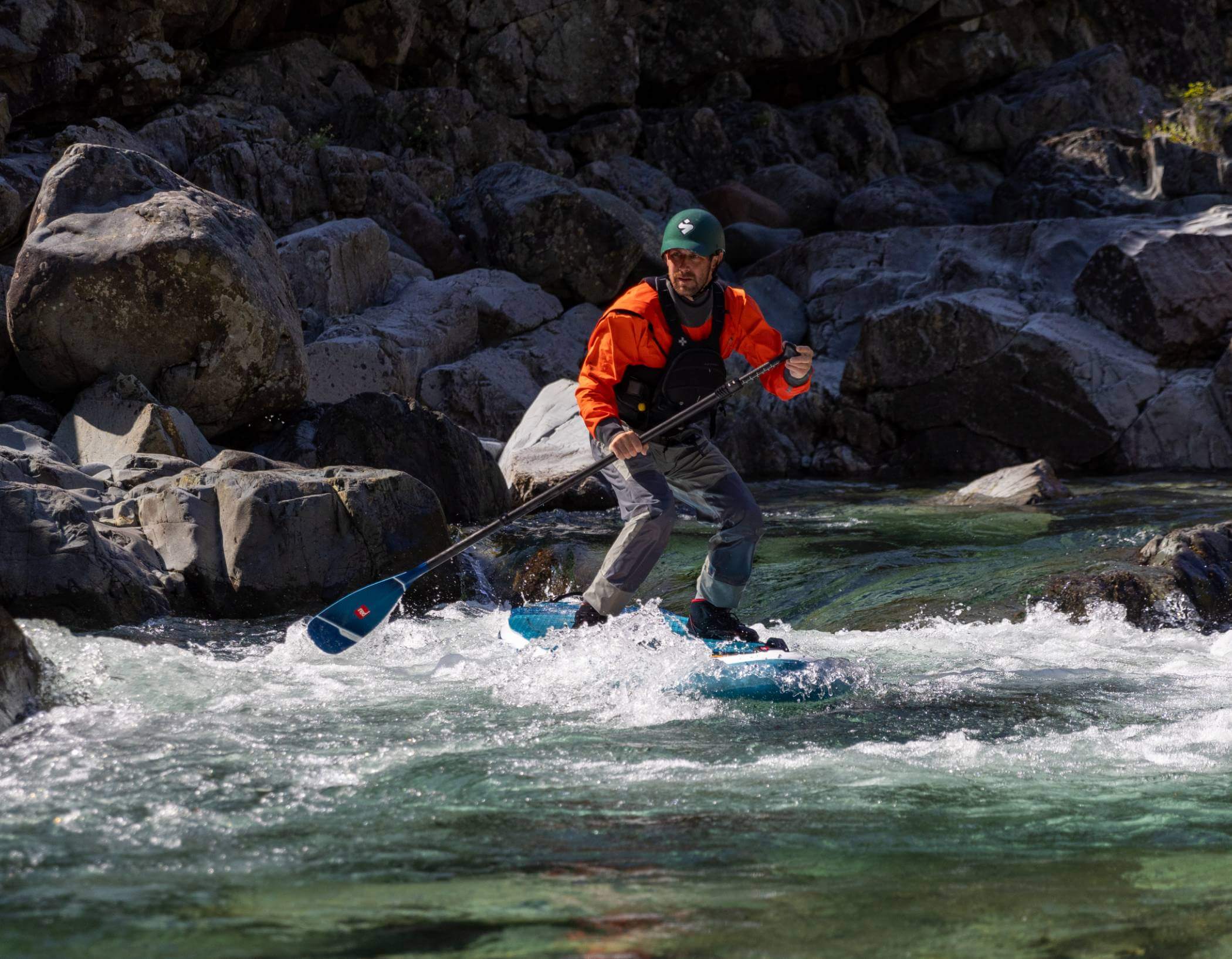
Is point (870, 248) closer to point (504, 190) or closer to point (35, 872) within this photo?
point (504, 190)

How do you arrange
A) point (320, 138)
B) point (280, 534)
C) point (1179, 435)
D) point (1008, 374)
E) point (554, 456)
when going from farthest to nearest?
point (320, 138) → point (1008, 374) → point (1179, 435) → point (554, 456) → point (280, 534)

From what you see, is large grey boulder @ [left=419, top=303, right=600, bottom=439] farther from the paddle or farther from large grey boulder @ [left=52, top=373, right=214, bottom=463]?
the paddle

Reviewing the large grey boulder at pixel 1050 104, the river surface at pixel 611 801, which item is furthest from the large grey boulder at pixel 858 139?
the river surface at pixel 611 801

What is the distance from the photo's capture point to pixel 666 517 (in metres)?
5.56

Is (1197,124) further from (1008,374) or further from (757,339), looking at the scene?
(757,339)

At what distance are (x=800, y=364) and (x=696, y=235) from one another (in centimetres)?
72

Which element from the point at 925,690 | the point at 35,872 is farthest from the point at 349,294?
the point at 35,872

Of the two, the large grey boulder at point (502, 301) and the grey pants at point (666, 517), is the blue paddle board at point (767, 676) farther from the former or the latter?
the large grey boulder at point (502, 301)

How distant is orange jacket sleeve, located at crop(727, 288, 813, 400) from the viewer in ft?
18.4

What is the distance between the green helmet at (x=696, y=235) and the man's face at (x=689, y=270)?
0.02m

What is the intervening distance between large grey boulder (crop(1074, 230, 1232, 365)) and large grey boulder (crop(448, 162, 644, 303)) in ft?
21.3

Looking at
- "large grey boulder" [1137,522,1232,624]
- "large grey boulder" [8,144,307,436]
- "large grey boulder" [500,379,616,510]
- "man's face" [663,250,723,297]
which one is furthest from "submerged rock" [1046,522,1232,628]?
"large grey boulder" [8,144,307,436]

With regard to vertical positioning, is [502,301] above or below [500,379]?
above

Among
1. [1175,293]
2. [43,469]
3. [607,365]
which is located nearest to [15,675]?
[607,365]
